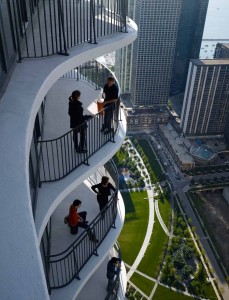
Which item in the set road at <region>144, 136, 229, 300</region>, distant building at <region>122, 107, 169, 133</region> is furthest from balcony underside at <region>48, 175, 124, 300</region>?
distant building at <region>122, 107, 169, 133</region>

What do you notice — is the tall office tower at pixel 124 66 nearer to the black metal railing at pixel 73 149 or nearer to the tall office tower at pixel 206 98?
the tall office tower at pixel 206 98

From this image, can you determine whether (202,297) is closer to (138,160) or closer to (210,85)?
(138,160)

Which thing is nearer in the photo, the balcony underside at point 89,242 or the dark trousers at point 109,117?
the balcony underside at point 89,242

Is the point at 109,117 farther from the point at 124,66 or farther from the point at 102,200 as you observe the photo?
the point at 124,66

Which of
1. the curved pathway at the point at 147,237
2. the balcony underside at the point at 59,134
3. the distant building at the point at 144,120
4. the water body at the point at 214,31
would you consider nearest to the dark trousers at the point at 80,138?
the balcony underside at the point at 59,134

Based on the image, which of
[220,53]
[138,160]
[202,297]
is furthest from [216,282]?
[220,53]
